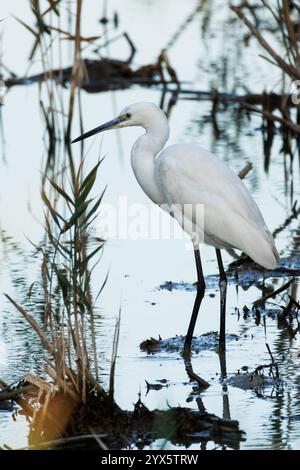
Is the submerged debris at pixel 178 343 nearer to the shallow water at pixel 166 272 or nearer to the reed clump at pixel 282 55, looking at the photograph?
the shallow water at pixel 166 272

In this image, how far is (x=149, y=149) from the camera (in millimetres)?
6848

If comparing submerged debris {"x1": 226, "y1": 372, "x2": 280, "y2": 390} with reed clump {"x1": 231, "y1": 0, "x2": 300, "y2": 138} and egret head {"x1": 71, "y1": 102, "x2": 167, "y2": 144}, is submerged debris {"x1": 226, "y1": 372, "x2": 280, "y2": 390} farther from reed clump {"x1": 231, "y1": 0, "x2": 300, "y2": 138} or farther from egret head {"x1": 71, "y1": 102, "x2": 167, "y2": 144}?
reed clump {"x1": 231, "y1": 0, "x2": 300, "y2": 138}

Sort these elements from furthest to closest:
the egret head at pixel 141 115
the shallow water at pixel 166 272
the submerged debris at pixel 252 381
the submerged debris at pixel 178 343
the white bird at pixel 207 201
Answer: the egret head at pixel 141 115
the white bird at pixel 207 201
the submerged debris at pixel 178 343
the submerged debris at pixel 252 381
the shallow water at pixel 166 272

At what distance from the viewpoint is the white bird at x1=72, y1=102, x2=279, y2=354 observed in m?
6.50

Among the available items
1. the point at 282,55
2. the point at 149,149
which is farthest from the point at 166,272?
the point at 282,55

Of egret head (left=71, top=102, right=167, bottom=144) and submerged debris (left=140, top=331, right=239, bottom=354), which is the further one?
egret head (left=71, top=102, right=167, bottom=144)

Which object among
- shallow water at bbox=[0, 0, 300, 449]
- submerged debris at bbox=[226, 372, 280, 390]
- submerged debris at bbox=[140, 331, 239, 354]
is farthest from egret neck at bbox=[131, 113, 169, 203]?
submerged debris at bbox=[226, 372, 280, 390]

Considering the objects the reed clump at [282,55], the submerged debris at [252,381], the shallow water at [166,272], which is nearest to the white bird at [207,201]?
the shallow water at [166,272]

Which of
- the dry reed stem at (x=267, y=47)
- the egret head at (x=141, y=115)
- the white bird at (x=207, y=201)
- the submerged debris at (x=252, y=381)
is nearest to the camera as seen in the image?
the submerged debris at (x=252, y=381)

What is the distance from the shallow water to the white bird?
1.19ft

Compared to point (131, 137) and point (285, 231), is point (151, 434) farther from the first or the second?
point (131, 137)

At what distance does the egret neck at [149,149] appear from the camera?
680cm

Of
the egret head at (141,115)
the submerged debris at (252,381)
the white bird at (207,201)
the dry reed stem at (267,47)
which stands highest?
the dry reed stem at (267,47)
